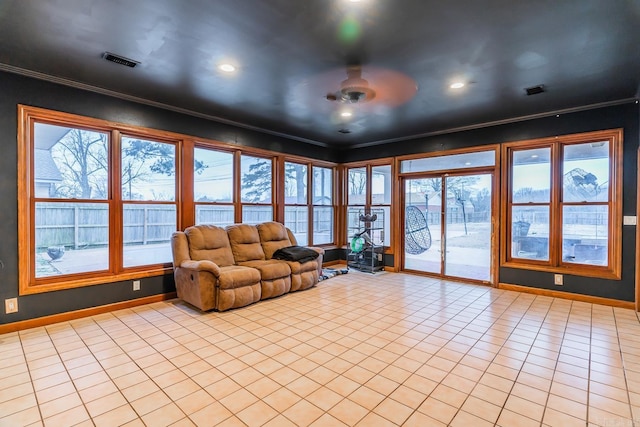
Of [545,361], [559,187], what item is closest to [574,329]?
[545,361]

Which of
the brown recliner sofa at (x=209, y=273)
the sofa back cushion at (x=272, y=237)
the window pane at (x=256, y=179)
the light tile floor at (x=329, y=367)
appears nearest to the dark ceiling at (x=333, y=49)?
the window pane at (x=256, y=179)

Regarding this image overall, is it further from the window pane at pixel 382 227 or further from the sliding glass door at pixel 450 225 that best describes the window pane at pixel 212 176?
the sliding glass door at pixel 450 225

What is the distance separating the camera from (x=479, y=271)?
18.9 feet

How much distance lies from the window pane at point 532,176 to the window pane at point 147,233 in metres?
5.60

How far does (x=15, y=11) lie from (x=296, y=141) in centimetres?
457

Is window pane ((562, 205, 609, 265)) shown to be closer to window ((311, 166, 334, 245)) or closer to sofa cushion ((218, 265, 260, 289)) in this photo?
window ((311, 166, 334, 245))

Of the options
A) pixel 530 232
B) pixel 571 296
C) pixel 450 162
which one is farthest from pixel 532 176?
pixel 571 296

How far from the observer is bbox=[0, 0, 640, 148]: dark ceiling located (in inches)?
90.0

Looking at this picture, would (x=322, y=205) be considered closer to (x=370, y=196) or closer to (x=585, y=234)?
(x=370, y=196)

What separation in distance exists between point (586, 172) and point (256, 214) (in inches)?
212

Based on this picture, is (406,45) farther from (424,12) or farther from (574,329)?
(574,329)

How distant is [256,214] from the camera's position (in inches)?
231

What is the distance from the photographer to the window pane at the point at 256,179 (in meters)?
5.64

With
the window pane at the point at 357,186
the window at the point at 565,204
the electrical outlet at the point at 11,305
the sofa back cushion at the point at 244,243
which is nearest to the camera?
the electrical outlet at the point at 11,305
